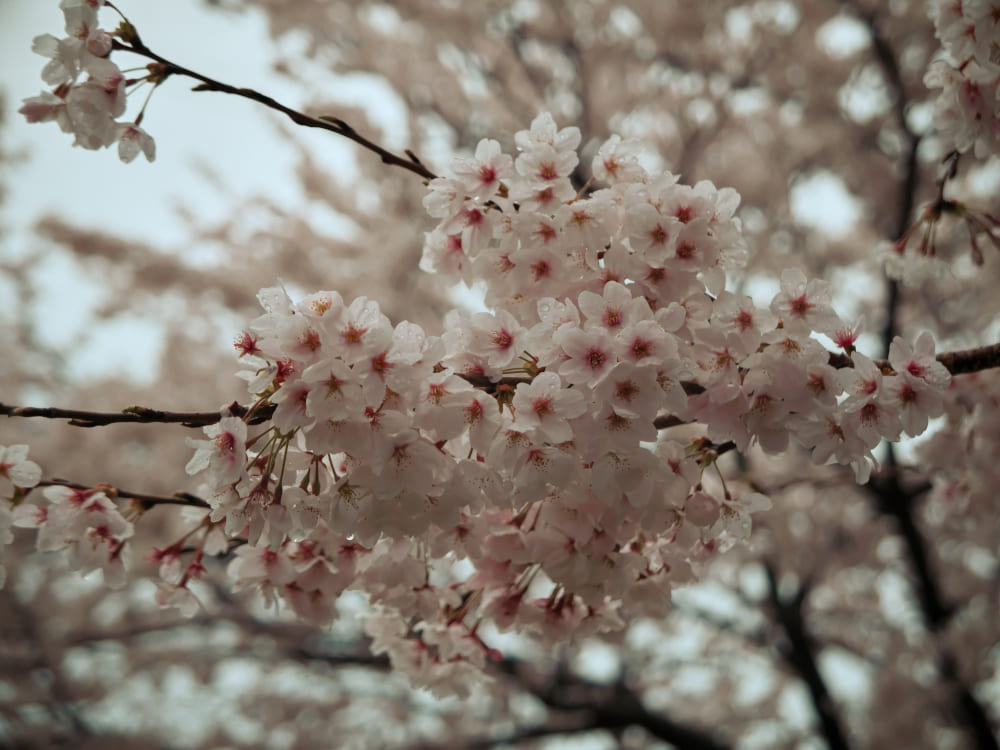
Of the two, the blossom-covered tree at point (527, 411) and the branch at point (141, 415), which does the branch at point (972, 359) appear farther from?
the branch at point (141, 415)

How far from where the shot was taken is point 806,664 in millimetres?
4652


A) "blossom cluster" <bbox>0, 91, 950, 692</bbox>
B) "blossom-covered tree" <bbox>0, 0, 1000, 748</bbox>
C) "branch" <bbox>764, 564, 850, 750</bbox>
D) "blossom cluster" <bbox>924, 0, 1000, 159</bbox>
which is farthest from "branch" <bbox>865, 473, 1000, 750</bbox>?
"blossom cluster" <bbox>0, 91, 950, 692</bbox>

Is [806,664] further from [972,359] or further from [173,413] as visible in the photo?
[173,413]

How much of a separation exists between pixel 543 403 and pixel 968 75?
1191 mm

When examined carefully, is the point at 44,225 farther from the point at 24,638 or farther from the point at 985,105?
the point at 985,105

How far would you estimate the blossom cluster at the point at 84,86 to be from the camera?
0.99m

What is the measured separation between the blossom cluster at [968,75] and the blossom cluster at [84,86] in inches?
58.7

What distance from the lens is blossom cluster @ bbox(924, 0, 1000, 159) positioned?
4.10 feet

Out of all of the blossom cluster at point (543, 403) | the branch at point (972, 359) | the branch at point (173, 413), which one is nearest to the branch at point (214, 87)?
the blossom cluster at point (543, 403)

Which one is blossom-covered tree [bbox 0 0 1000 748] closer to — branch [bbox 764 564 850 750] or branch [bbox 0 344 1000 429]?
branch [bbox 0 344 1000 429]

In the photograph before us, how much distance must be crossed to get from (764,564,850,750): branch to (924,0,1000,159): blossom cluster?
3.77 metres

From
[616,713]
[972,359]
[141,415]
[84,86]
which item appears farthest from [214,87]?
[616,713]

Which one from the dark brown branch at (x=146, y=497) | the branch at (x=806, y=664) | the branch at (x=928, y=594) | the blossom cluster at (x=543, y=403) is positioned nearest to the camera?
the blossom cluster at (x=543, y=403)

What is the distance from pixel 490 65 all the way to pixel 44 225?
3217 millimetres
